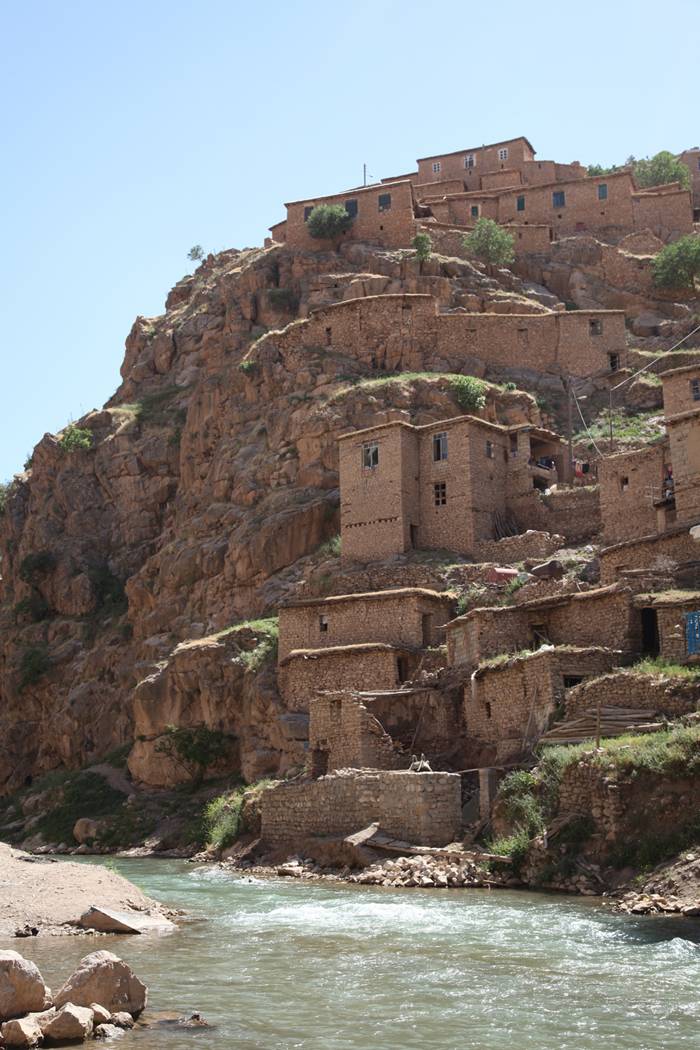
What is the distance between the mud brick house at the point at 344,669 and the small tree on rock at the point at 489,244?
92.4 feet

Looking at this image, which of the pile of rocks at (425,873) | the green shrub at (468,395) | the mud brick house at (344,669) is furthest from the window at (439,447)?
the pile of rocks at (425,873)

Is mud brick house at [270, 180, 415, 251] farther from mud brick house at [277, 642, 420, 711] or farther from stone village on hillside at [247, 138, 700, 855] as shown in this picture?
mud brick house at [277, 642, 420, 711]

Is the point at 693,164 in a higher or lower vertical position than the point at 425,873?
higher

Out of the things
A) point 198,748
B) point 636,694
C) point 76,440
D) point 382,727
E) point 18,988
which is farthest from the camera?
point 76,440

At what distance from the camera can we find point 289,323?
56.9 metres

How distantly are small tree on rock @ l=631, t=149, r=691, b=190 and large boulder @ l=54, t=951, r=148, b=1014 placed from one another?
219 ft

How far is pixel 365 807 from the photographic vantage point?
92.0ft

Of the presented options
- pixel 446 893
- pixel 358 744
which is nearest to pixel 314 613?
pixel 358 744

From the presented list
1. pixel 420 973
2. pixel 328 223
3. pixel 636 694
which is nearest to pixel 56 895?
pixel 420 973

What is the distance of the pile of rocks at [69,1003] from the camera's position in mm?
12734

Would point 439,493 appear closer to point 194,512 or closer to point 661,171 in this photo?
point 194,512

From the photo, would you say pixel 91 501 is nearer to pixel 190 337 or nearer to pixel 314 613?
pixel 190 337

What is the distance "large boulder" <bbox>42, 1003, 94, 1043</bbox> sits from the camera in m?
12.7

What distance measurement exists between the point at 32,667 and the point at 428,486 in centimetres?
2271
